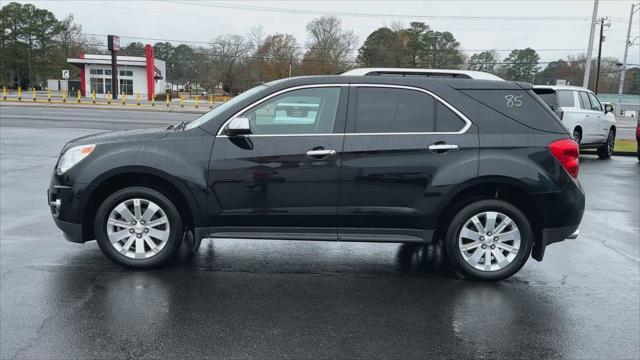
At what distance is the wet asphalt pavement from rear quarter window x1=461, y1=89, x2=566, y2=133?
149 centimetres

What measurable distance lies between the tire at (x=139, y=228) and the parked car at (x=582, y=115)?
12.3 metres

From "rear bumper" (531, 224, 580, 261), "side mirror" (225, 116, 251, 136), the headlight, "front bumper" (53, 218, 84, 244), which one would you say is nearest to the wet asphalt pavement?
"front bumper" (53, 218, 84, 244)

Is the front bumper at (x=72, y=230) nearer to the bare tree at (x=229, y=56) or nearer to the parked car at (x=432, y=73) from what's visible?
the parked car at (x=432, y=73)

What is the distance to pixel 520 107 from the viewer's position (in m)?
5.05

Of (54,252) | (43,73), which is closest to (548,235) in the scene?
(54,252)

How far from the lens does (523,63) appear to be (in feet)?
237

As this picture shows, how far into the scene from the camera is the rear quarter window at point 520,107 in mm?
5023

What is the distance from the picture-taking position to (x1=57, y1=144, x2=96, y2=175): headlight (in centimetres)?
497

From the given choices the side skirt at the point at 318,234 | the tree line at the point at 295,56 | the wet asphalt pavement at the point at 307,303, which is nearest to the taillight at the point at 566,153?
the wet asphalt pavement at the point at 307,303

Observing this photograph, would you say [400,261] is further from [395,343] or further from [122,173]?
[122,173]

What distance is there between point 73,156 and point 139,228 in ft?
2.95

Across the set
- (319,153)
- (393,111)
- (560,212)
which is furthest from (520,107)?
(319,153)

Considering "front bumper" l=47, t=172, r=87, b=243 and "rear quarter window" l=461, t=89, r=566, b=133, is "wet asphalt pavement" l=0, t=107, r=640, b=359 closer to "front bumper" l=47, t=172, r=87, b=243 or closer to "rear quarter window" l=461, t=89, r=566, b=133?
"front bumper" l=47, t=172, r=87, b=243

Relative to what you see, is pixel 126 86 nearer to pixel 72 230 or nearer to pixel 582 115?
pixel 582 115
